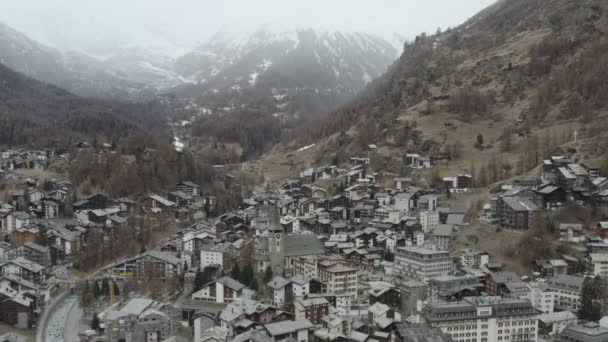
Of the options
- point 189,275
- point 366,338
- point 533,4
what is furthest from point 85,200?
point 533,4

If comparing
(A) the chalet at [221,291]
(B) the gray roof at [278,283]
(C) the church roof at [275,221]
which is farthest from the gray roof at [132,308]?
(C) the church roof at [275,221]

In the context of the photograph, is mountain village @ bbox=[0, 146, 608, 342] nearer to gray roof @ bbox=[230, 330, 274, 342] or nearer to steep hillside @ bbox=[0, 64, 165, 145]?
gray roof @ bbox=[230, 330, 274, 342]

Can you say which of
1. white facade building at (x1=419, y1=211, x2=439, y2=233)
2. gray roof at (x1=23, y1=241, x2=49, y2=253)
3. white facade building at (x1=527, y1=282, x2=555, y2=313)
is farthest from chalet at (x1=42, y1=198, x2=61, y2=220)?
white facade building at (x1=527, y1=282, x2=555, y2=313)

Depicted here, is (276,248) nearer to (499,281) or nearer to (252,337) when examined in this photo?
(252,337)

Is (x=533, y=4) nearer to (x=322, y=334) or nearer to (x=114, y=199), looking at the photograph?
(x=114, y=199)

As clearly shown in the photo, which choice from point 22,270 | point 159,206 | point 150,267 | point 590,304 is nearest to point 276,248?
point 150,267

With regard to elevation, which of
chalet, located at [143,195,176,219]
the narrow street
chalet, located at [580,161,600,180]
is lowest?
the narrow street
